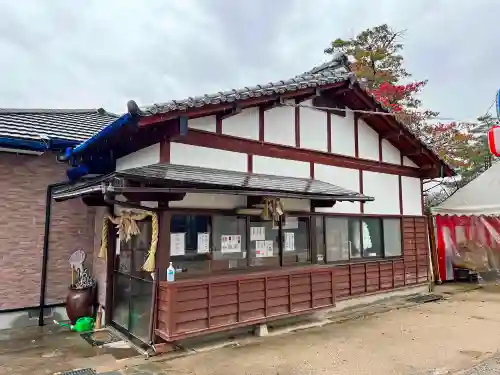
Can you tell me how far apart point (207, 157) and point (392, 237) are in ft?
20.6

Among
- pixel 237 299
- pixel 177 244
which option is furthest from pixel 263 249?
pixel 177 244

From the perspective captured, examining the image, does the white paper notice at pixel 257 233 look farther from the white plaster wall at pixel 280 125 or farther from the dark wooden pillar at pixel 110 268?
the dark wooden pillar at pixel 110 268

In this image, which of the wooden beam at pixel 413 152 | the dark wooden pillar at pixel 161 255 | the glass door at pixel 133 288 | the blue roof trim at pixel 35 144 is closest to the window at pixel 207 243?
the dark wooden pillar at pixel 161 255

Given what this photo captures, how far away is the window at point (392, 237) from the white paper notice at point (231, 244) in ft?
16.9

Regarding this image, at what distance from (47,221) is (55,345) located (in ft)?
8.70

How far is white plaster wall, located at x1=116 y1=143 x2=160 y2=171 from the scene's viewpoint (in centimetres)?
659

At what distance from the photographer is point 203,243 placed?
6.64 metres

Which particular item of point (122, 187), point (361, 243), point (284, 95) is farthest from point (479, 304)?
point (122, 187)

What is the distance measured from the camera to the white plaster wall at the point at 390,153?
1080 cm

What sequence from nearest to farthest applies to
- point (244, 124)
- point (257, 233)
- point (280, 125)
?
point (257, 233) < point (244, 124) < point (280, 125)

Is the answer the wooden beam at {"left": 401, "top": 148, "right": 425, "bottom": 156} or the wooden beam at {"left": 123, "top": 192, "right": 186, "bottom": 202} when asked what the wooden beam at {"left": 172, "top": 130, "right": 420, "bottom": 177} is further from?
the wooden beam at {"left": 123, "top": 192, "right": 186, "bottom": 202}

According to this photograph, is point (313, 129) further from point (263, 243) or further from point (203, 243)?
point (203, 243)

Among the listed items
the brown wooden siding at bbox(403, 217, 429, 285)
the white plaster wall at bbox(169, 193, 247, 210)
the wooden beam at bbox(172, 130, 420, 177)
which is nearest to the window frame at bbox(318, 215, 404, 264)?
the brown wooden siding at bbox(403, 217, 429, 285)

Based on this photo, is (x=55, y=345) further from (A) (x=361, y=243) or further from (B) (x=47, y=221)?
(A) (x=361, y=243)
